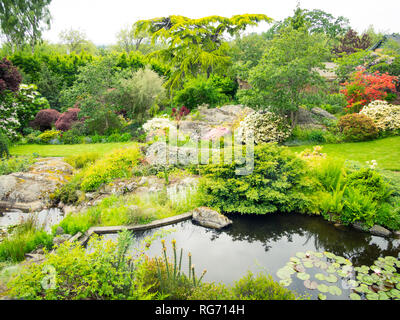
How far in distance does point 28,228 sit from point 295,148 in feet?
26.1

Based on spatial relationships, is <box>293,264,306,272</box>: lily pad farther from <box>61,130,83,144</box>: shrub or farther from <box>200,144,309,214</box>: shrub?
<box>61,130,83,144</box>: shrub

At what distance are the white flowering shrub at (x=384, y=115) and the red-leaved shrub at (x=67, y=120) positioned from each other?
41.5 ft

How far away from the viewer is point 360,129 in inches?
352

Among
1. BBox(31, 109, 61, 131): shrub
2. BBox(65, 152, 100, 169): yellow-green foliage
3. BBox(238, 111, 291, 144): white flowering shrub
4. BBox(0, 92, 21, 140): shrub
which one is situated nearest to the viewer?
BBox(65, 152, 100, 169): yellow-green foliage

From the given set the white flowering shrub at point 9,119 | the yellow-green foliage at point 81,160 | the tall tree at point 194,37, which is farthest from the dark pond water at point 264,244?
the tall tree at point 194,37

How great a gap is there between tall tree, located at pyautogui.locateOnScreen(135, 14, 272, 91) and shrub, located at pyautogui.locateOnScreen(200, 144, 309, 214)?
36.9 feet

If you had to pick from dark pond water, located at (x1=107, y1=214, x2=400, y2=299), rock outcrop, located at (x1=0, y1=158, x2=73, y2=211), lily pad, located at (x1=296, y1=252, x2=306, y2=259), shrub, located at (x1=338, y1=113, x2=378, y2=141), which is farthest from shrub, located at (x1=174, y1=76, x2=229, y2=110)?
lily pad, located at (x1=296, y1=252, x2=306, y2=259)

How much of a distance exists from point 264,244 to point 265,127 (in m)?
6.19

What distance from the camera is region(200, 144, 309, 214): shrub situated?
15.7 feet

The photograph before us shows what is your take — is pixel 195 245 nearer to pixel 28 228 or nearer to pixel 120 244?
pixel 120 244

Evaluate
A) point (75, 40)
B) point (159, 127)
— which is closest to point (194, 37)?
point (159, 127)

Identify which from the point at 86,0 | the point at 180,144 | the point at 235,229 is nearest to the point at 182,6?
the point at 86,0

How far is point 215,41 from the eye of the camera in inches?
612

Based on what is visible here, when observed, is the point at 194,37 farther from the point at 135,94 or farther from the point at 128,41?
the point at 128,41
